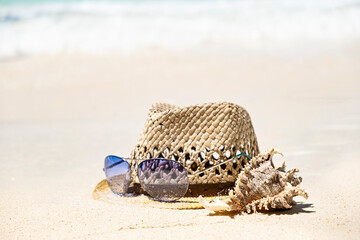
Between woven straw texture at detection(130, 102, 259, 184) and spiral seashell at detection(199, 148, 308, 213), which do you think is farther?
woven straw texture at detection(130, 102, 259, 184)

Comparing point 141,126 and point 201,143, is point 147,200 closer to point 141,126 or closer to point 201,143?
point 201,143

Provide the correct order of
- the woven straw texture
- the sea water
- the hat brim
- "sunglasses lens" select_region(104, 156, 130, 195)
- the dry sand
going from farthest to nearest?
1. the sea water
2. "sunglasses lens" select_region(104, 156, 130, 195)
3. the woven straw texture
4. the hat brim
5. the dry sand

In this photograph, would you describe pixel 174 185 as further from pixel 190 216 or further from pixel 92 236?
pixel 92 236

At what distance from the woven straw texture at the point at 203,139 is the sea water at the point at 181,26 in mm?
8003

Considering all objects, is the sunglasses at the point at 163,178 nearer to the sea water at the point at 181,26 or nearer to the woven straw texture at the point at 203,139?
the woven straw texture at the point at 203,139

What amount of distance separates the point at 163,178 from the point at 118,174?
1.30ft

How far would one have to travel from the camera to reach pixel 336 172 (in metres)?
4.06

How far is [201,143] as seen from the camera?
3279mm

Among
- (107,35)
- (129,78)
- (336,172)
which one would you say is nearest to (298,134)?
(336,172)

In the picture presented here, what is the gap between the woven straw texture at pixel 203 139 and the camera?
10.6 feet

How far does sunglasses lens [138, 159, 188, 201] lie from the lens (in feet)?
10.5

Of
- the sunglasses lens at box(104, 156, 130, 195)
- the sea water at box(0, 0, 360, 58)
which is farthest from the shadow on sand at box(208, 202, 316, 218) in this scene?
the sea water at box(0, 0, 360, 58)

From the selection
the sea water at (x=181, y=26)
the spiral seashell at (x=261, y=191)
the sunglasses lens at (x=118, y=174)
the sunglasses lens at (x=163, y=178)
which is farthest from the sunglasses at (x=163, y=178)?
the sea water at (x=181, y=26)

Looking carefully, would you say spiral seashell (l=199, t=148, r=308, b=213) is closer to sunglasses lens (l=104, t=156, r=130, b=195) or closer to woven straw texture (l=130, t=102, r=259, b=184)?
woven straw texture (l=130, t=102, r=259, b=184)
